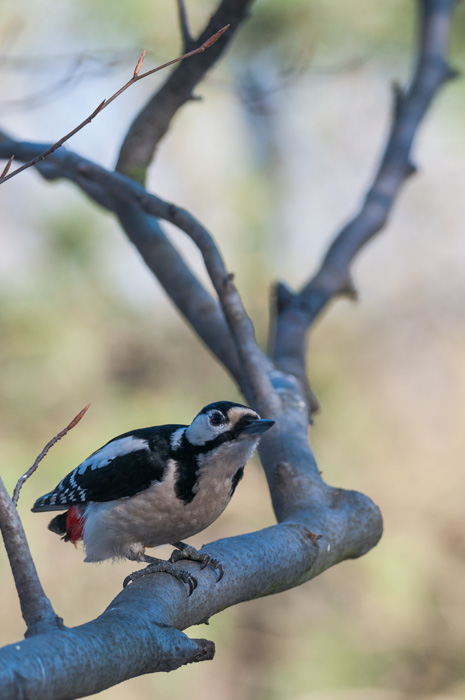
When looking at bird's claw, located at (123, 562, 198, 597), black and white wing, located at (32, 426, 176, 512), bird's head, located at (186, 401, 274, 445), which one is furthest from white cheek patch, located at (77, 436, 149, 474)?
bird's claw, located at (123, 562, 198, 597)

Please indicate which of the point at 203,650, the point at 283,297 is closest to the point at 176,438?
the point at 203,650

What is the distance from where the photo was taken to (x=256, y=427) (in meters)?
1.45

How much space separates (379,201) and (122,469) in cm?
165

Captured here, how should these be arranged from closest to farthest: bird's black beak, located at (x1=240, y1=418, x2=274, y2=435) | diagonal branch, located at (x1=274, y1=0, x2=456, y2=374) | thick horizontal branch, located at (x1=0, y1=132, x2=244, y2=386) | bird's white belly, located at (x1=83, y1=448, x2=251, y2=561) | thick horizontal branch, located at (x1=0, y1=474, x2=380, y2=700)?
thick horizontal branch, located at (x1=0, y1=474, x2=380, y2=700)
bird's black beak, located at (x1=240, y1=418, x2=274, y2=435)
bird's white belly, located at (x1=83, y1=448, x2=251, y2=561)
thick horizontal branch, located at (x1=0, y1=132, x2=244, y2=386)
diagonal branch, located at (x1=274, y1=0, x2=456, y2=374)

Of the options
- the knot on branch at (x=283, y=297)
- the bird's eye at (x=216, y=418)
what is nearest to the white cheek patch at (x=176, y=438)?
the bird's eye at (x=216, y=418)

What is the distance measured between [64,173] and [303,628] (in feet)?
11.9

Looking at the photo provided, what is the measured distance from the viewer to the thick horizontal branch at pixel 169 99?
2.06 metres

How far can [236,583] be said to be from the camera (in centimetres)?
138

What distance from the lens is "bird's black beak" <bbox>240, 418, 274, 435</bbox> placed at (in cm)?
143

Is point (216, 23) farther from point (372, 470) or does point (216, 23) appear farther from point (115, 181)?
point (372, 470)

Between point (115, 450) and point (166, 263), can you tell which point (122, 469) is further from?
point (166, 263)

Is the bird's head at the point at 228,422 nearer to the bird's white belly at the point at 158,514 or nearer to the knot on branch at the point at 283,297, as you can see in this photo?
the bird's white belly at the point at 158,514

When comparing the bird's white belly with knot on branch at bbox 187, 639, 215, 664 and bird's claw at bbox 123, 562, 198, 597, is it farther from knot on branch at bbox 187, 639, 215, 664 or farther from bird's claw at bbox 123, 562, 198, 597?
knot on branch at bbox 187, 639, 215, 664

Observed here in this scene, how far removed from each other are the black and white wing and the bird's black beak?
0.18 metres
